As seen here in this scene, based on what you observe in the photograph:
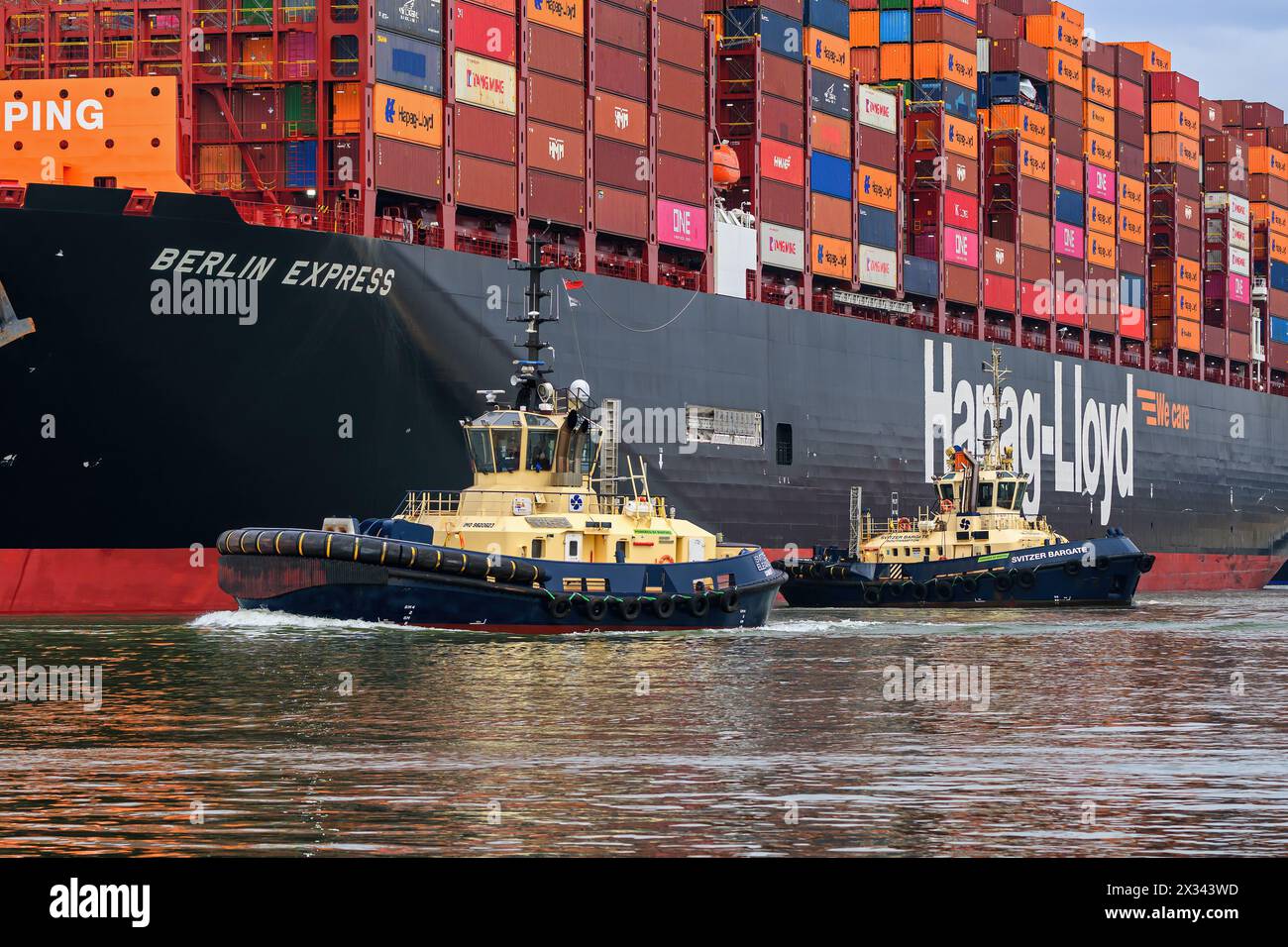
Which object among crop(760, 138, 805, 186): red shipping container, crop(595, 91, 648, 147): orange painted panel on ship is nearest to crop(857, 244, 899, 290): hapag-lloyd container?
crop(760, 138, 805, 186): red shipping container

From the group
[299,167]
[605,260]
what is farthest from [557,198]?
[299,167]

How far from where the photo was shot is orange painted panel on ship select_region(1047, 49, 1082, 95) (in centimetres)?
6600

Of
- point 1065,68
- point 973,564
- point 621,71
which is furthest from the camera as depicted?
point 1065,68

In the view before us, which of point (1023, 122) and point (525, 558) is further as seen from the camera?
point (1023, 122)

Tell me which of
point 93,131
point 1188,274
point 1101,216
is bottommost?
point 93,131

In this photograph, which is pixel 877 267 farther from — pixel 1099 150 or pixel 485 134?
pixel 485 134

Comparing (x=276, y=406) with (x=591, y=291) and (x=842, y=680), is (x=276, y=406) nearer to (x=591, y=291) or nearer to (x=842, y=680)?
(x=591, y=291)

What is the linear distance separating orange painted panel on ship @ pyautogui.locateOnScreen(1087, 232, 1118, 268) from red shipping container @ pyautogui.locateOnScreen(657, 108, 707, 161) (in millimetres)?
23870

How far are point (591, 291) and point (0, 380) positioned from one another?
14747 millimetres

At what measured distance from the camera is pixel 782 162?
53688 mm

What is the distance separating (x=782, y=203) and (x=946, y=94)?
34.9ft

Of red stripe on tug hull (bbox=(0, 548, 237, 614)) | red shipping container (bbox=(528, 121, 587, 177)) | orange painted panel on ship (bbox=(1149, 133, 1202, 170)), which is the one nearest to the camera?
red stripe on tug hull (bbox=(0, 548, 237, 614))

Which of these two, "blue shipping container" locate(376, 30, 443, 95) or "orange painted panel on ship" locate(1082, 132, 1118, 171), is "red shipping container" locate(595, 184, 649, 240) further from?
"orange painted panel on ship" locate(1082, 132, 1118, 171)

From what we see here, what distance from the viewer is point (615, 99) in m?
46.6
